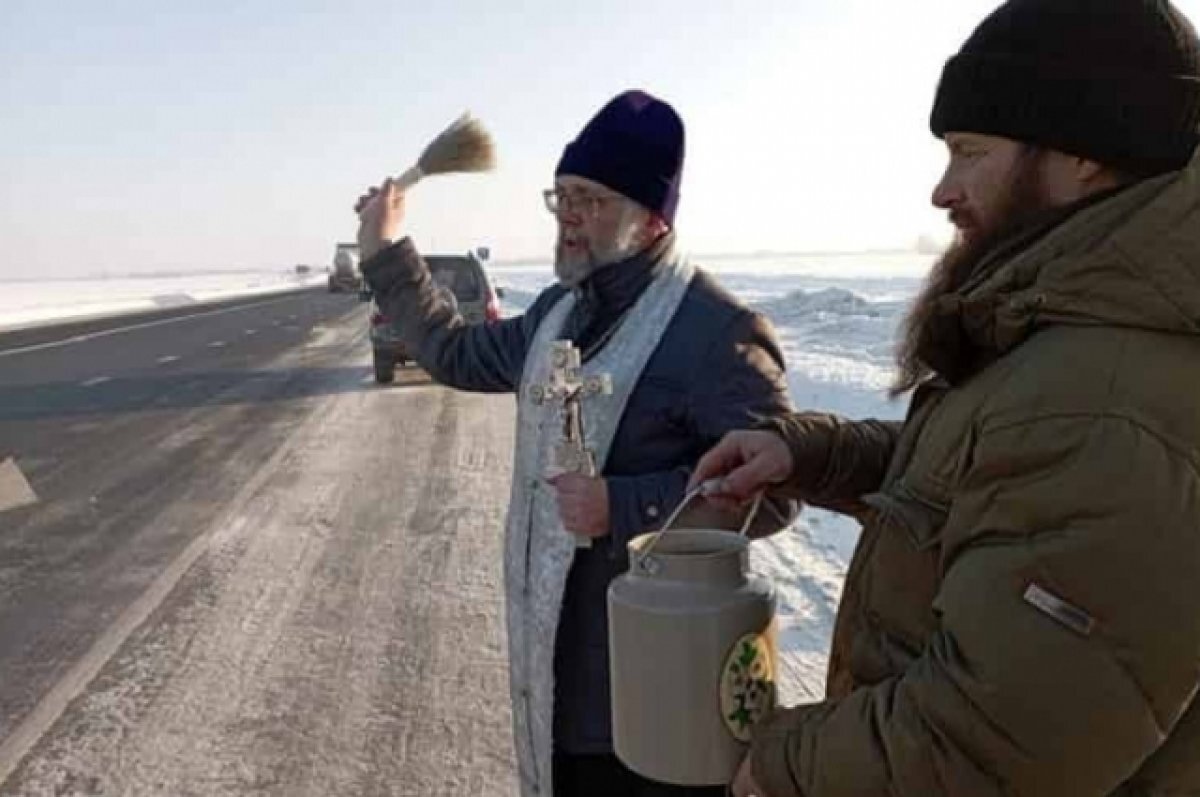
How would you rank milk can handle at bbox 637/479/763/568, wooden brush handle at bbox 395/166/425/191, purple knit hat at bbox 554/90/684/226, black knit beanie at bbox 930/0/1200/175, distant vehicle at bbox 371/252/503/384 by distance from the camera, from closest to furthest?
black knit beanie at bbox 930/0/1200/175 < milk can handle at bbox 637/479/763/568 < purple knit hat at bbox 554/90/684/226 < wooden brush handle at bbox 395/166/425/191 < distant vehicle at bbox 371/252/503/384

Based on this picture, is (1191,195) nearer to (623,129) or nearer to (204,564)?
(623,129)

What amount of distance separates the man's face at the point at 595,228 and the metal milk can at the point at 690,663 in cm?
98

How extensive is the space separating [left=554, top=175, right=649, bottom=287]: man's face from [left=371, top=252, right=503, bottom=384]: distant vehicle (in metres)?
12.2

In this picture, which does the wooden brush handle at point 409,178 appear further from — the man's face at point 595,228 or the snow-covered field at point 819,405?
the snow-covered field at point 819,405

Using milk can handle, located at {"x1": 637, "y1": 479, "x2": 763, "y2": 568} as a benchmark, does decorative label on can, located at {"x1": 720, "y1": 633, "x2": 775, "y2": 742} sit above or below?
below

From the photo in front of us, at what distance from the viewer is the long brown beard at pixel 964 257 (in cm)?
138

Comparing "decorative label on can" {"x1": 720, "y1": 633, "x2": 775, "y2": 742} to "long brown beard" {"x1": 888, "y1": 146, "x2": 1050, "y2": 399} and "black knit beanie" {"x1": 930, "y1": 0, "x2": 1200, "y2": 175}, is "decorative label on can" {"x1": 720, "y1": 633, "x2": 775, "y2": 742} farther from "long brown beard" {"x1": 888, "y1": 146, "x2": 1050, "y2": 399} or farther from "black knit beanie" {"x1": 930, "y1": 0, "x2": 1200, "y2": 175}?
"black knit beanie" {"x1": 930, "y1": 0, "x2": 1200, "y2": 175}

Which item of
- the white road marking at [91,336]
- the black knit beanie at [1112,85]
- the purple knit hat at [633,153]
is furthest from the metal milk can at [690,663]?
the white road marking at [91,336]

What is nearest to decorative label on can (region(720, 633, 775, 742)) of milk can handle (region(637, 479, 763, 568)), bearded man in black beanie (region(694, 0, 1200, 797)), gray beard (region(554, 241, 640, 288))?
bearded man in black beanie (region(694, 0, 1200, 797))

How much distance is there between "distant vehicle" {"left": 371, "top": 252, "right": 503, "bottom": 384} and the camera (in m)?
14.9

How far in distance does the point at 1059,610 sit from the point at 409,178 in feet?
7.32

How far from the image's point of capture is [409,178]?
2.94m

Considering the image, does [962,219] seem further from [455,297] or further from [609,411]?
[455,297]

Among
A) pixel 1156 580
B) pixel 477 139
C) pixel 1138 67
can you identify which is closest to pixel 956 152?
pixel 1138 67
